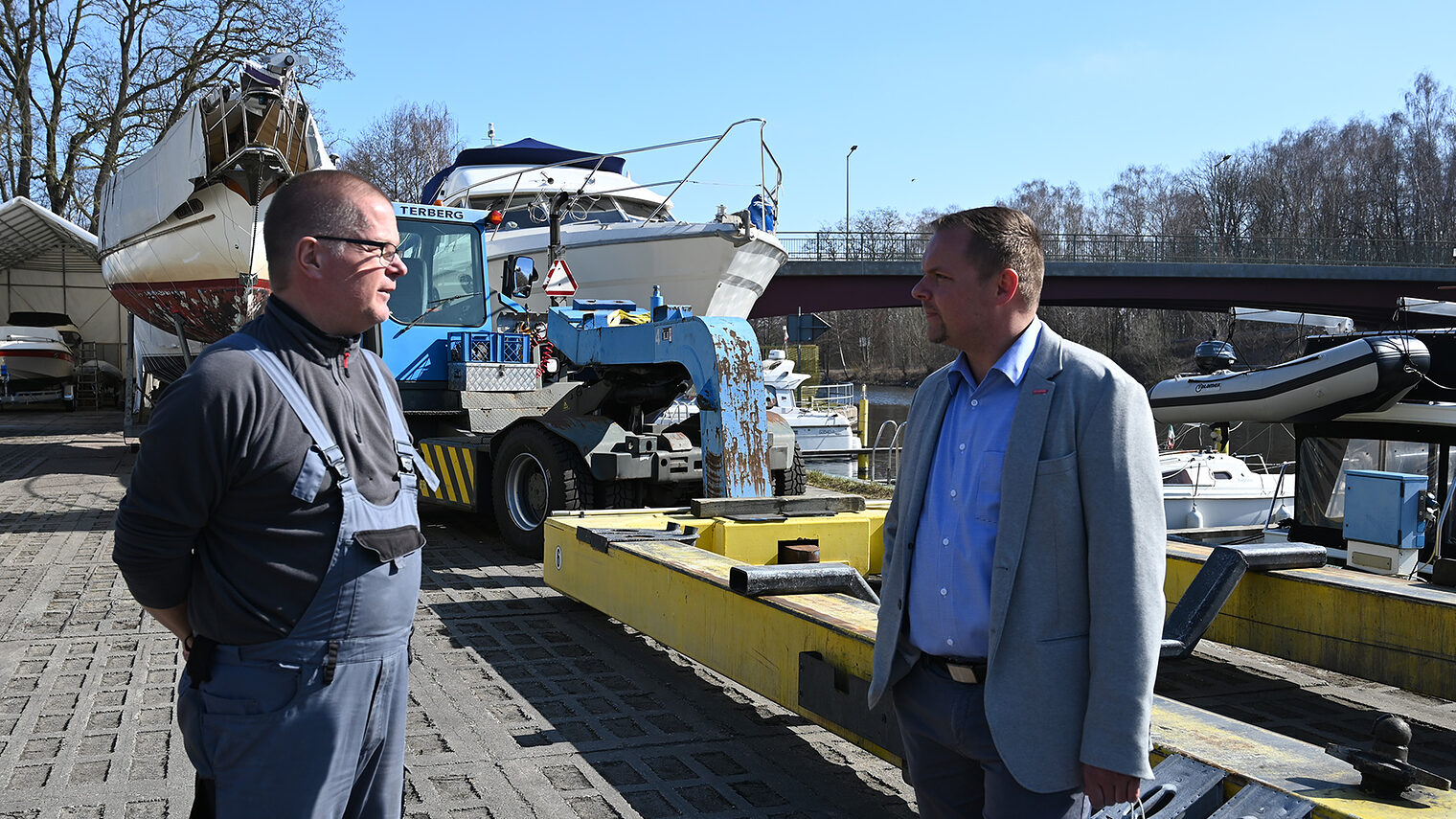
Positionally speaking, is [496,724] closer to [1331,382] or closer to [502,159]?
[1331,382]

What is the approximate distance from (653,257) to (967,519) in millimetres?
18561

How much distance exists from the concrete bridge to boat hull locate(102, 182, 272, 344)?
20.2 metres

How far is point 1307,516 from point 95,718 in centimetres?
687

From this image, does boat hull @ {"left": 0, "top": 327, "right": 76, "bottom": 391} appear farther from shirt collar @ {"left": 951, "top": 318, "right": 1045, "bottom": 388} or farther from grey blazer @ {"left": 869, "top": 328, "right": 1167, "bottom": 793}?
grey blazer @ {"left": 869, "top": 328, "right": 1167, "bottom": 793}

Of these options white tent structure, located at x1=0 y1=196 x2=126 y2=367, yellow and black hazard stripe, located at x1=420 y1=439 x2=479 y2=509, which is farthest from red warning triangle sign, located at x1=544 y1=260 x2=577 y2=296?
white tent structure, located at x1=0 y1=196 x2=126 y2=367

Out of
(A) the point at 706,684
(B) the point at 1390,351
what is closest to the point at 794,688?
(A) the point at 706,684

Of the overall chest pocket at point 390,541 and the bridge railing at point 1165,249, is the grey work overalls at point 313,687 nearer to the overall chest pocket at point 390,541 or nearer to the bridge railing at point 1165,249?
the overall chest pocket at point 390,541

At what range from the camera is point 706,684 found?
5.65 meters

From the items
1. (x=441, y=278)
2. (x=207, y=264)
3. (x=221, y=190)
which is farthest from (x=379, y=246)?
(x=207, y=264)

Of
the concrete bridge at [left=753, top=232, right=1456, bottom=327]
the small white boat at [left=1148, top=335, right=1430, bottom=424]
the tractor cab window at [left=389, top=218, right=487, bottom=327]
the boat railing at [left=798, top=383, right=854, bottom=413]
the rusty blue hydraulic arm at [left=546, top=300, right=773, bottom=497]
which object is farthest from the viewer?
the concrete bridge at [left=753, top=232, right=1456, bottom=327]

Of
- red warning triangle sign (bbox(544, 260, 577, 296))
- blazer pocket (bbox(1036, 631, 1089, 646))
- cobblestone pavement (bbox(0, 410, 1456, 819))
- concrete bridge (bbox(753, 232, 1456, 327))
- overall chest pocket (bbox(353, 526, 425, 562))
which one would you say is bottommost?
cobblestone pavement (bbox(0, 410, 1456, 819))

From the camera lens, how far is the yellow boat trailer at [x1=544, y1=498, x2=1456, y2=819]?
2809 millimetres

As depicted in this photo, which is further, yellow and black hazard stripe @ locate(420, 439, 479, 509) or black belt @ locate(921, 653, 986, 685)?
yellow and black hazard stripe @ locate(420, 439, 479, 509)

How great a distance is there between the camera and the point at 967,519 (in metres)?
2.41
